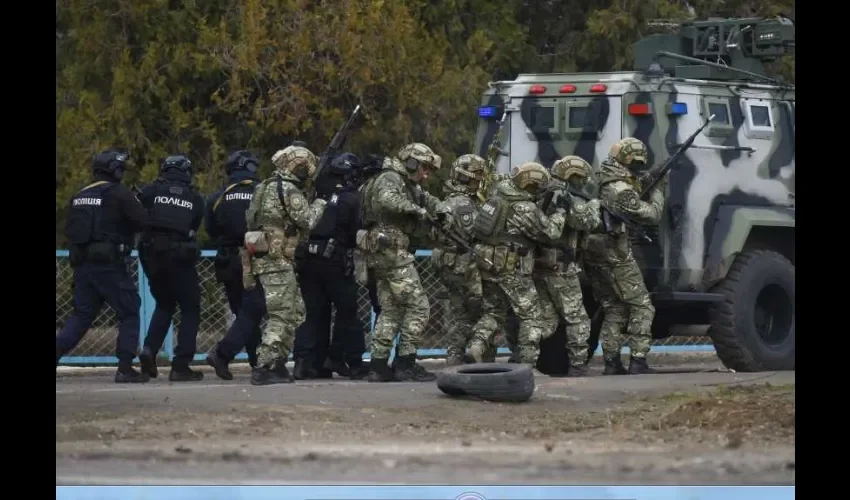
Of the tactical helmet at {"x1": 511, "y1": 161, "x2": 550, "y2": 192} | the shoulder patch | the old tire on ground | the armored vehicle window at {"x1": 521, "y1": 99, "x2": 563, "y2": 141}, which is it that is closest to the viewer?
the old tire on ground

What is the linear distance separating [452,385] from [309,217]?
1.62m

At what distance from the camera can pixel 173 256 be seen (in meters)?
12.8

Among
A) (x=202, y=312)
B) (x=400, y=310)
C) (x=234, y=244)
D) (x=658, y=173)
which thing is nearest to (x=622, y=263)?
(x=658, y=173)

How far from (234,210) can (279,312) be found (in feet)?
3.22

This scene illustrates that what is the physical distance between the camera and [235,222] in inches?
507

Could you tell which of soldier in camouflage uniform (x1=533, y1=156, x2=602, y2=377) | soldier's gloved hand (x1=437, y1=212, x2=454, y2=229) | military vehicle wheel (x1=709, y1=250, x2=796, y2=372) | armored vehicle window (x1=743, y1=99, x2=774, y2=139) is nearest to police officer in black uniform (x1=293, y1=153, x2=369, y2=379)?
soldier's gloved hand (x1=437, y1=212, x2=454, y2=229)

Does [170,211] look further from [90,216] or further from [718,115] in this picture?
[718,115]

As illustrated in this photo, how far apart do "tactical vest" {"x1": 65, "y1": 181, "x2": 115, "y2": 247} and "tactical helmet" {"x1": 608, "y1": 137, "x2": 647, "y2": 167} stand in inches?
143

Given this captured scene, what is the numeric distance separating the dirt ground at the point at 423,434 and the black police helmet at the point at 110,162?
60.6 inches

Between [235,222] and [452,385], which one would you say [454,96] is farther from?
[452,385]

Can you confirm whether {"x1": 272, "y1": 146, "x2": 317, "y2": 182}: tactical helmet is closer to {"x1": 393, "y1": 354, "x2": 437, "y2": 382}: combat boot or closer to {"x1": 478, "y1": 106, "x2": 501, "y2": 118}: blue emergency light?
{"x1": 393, "y1": 354, "x2": 437, "y2": 382}: combat boot

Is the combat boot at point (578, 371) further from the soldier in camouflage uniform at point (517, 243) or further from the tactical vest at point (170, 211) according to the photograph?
the tactical vest at point (170, 211)

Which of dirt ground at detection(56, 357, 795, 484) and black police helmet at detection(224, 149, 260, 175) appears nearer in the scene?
dirt ground at detection(56, 357, 795, 484)

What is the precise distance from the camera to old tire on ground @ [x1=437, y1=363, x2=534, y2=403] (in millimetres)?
11398
